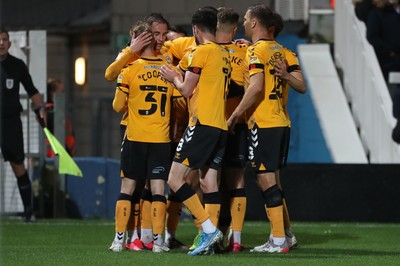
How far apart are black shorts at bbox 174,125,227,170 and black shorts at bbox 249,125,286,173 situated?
58cm

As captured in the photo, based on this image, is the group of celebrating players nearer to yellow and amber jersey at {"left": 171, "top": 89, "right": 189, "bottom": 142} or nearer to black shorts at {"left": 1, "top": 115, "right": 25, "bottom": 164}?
yellow and amber jersey at {"left": 171, "top": 89, "right": 189, "bottom": 142}

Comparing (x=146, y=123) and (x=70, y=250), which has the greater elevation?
(x=146, y=123)

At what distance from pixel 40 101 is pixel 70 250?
4.29m

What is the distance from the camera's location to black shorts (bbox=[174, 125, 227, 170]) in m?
13.2

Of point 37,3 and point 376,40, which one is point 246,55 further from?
point 37,3

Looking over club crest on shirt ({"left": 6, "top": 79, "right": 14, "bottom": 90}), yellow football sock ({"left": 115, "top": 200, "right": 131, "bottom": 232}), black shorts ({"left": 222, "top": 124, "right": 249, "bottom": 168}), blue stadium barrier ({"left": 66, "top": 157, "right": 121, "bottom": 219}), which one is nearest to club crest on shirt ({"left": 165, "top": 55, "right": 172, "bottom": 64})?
black shorts ({"left": 222, "top": 124, "right": 249, "bottom": 168})

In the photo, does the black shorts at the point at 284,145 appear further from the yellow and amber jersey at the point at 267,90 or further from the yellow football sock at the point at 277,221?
the yellow football sock at the point at 277,221

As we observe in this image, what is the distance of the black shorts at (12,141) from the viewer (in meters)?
17.9

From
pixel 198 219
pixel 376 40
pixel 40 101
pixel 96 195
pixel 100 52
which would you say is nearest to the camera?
pixel 198 219

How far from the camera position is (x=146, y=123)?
45.3 feet

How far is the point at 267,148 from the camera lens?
13.7 meters

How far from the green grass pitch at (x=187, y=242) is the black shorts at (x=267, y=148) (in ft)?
2.78

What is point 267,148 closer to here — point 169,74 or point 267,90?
point 267,90

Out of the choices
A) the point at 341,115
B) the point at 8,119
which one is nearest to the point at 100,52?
the point at 341,115
